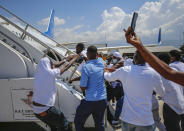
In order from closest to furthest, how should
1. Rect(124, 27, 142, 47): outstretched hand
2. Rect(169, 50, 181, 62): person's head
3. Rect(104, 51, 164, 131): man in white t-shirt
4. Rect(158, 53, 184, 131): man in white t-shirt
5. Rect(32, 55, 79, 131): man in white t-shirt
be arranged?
Rect(124, 27, 142, 47): outstretched hand → Rect(104, 51, 164, 131): man in white t-shirt → Rect(158, 53, 184, 131): man in white t-shirt → Rect(32, 55, 79, 131): man in white t-shirt → Rect(169, 50, 181, 62): person's head

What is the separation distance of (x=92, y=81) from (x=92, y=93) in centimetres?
21

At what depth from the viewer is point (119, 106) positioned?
4.31 metres

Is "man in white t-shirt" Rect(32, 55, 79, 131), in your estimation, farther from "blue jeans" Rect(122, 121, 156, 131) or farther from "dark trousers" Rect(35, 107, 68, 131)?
"blue jeans" Rect(122, 121, 156, 131)

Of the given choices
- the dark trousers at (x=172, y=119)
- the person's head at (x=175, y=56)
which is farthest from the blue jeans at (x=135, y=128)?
the person's head at (x=175, y=56)

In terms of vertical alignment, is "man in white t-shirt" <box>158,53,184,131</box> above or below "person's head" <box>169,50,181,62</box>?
below

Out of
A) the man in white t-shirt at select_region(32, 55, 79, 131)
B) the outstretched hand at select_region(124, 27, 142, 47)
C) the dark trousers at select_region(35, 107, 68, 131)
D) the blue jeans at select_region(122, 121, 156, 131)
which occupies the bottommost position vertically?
the dark trousers at select_region(35, 107, 68, 131)

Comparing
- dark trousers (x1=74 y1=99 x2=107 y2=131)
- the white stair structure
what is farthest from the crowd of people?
the white stair structure

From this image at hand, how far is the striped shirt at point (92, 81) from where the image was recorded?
8.82 feet

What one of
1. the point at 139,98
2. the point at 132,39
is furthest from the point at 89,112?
the point at 132,39

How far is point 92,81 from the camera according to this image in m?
2.72

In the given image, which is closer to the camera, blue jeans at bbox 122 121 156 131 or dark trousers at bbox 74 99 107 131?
blue jeans at bbox 122 121 156 131

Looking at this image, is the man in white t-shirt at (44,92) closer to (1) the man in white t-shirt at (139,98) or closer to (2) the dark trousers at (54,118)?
(2) the dark trousers at (54,118)

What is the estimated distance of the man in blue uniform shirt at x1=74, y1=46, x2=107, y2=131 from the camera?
270cm

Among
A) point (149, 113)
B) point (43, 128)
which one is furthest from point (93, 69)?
point (43, 128)
